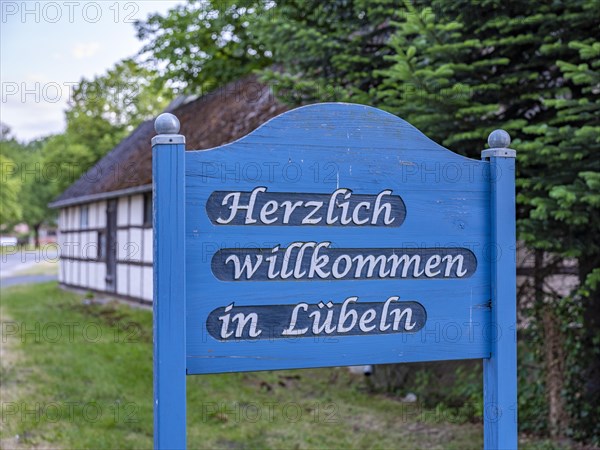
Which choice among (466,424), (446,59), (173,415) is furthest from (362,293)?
(466,424)

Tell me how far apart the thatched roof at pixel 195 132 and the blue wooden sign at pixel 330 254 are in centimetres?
825

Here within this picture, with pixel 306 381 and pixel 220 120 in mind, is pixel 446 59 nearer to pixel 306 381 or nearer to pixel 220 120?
pixel 306 381

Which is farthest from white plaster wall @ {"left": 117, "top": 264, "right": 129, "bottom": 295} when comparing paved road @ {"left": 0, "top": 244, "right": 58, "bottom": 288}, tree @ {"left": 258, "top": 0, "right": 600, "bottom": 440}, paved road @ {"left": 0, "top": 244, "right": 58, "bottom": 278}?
tree @ {"left": 258, "top": 0, "right": 600, "bottom": 440}

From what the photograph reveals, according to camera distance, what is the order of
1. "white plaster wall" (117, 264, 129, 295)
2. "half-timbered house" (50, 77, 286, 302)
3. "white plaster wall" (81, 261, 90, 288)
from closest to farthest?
"half-timbered house" (50, 77, 286, 302), "white plaster wall" (117, 264, 129, 295), "white plaster wall" (81, 261, 90, 288)

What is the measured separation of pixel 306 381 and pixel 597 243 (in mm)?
4294

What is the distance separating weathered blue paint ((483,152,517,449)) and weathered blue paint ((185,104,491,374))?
4 centimetres

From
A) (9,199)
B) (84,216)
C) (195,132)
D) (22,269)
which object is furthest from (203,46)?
(9,199)

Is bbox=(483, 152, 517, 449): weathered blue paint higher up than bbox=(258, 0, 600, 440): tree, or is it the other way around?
bbox=(258, 0, 600, 440): tree

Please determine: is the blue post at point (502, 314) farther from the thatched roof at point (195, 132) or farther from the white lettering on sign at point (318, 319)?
the thatched roof at point (195, 132)

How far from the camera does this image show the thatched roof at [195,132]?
12047 mm

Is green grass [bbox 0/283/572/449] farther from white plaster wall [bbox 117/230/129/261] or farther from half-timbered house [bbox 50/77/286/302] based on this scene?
white plaster wall [bbox 117/230/129/261]

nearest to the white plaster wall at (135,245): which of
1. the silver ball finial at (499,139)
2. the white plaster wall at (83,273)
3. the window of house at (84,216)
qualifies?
the white plaster wall at (83,273)

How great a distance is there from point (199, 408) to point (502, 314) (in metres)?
4.63

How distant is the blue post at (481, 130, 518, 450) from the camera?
263 cm
